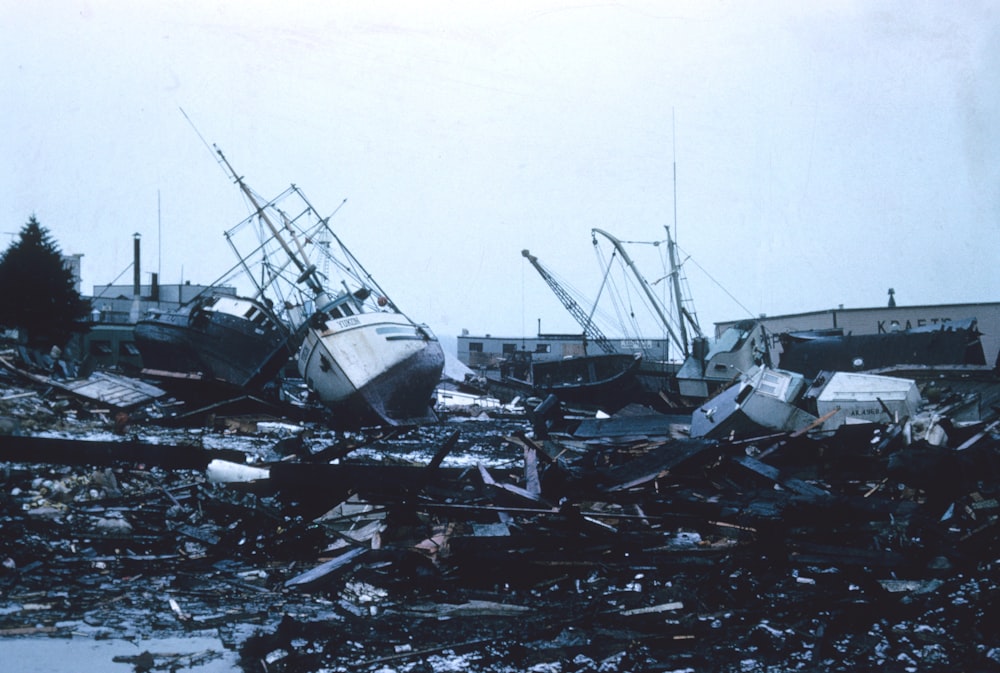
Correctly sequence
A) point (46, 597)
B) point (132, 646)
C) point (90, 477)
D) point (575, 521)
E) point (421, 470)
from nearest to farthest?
point (132, 646) → point (46, 597) → point (575, 521) → point (421, 470) → point (90, 477)

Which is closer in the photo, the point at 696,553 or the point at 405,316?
the point at 696,553

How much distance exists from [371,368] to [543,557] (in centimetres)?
1712

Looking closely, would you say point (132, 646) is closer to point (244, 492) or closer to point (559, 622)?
point (559, 622)

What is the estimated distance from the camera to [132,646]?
14.3ft

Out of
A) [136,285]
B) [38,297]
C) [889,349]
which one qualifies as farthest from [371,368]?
[136,285]

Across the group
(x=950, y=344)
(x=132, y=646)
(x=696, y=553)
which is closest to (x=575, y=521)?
(x=696, y=553)

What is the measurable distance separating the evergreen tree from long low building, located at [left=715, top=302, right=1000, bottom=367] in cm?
3904

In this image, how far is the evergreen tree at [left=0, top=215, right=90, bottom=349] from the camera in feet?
129

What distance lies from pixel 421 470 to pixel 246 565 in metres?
2.11

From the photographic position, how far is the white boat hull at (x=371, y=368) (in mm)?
22266

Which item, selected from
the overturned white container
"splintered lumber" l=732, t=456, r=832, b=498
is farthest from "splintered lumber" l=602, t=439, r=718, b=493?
the overturned white container

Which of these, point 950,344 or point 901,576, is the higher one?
point 950,344

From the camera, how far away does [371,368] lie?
73.4 feet

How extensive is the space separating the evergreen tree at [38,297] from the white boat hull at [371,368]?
2441 centimetres
